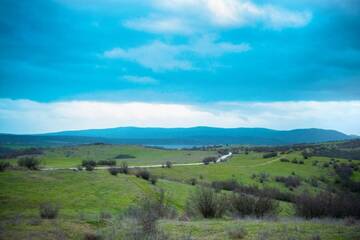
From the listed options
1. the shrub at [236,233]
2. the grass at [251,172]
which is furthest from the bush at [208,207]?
the grass at [251,172]

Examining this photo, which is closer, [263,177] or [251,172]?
[263,177]

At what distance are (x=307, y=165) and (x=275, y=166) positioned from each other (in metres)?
9.35

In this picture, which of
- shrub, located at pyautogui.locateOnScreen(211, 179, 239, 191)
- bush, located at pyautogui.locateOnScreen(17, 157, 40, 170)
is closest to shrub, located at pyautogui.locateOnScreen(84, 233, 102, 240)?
bush, located at pyautogui.locateOnScreen(17, 157, 40, 170)

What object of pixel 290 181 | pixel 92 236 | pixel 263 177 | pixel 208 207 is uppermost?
pixel 92 236

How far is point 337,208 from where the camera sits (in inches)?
1103

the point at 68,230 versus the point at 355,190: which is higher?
the point at 68,230

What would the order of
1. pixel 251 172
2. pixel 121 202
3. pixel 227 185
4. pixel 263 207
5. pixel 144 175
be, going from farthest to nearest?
1. pixel 251 172
2. pixel 227 185
3. pixel 144 175
4. pixel 121 202
5. pixel 263 207

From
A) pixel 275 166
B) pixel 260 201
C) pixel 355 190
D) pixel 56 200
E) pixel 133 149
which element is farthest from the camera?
pixel 133 149

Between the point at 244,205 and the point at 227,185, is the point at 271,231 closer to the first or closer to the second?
the point at 244,205

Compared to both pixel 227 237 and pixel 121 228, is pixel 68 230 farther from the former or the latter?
pixel 227 237

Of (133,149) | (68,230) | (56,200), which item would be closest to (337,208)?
(68,230)

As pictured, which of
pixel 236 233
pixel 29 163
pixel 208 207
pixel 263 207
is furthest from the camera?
pixel 29 163

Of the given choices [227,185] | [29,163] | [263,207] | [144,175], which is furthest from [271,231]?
[29,163]

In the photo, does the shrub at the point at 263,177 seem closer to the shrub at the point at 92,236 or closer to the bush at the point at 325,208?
the bush at the point at 325,208
